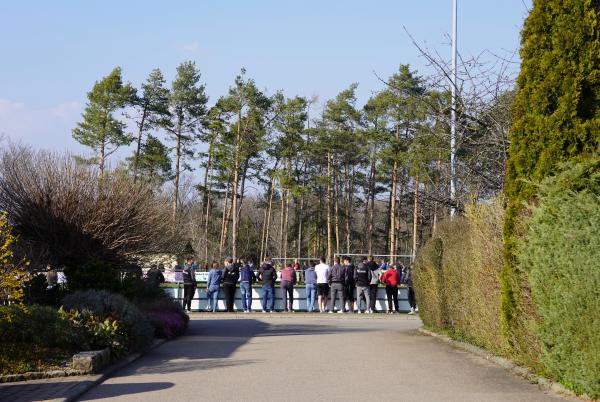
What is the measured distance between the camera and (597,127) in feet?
36.9

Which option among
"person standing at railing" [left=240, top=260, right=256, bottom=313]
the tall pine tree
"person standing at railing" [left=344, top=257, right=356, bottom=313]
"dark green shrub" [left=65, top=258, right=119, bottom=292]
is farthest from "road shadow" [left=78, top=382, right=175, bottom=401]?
the tall pine tree

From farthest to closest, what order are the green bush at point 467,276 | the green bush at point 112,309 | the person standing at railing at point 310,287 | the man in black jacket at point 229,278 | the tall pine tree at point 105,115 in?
the tall pine tree at point 105,115 → the person standing at railing at point 310,287 → the man in black jacket at point 229,278 → the green bush at point 112,309 → the green bush at point 467,276

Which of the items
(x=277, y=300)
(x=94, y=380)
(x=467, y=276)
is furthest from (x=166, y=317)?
(x=277, y=300)

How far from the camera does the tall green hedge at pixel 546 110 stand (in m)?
11.5

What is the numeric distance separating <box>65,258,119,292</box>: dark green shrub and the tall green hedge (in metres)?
8.45

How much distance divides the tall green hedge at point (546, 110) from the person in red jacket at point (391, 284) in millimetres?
17843

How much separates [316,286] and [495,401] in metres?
21.8

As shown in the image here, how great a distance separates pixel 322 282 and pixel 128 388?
20.0 m

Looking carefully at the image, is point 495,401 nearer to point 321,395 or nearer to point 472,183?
point 321,395

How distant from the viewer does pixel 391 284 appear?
101 ft

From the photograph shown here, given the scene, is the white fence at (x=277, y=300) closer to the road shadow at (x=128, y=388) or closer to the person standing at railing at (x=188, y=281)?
the person standing at railing at (x=188, y=281)

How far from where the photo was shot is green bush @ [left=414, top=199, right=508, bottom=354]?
14.0m

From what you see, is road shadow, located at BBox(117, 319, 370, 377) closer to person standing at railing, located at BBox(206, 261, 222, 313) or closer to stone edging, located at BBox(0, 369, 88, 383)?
stone edging, located at BBox(0, 369, 88, 383)

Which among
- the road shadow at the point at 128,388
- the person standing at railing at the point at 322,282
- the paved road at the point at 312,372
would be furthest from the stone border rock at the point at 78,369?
the person standing at railing at the point at 322,282
